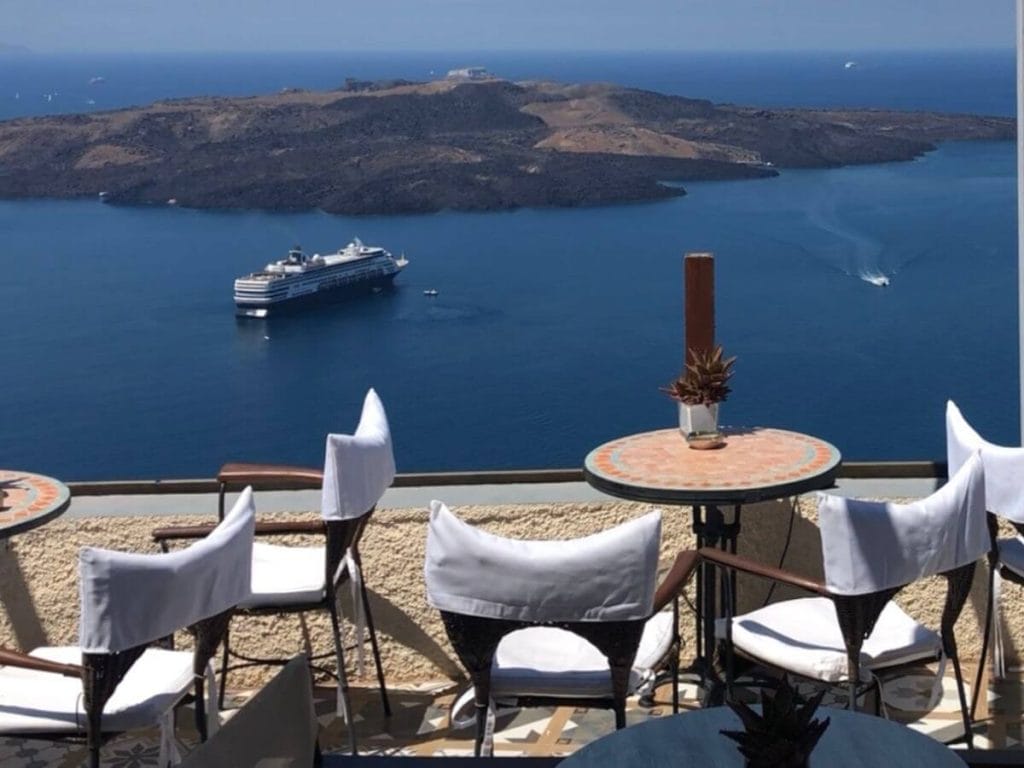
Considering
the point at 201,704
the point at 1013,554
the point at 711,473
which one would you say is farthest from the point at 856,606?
the point at 201,704

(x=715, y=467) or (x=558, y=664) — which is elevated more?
(x=715, y=467)

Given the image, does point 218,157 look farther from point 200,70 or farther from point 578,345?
point 578,345

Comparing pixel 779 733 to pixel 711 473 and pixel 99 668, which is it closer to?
pixel 99 668

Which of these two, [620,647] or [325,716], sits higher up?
[620,647]

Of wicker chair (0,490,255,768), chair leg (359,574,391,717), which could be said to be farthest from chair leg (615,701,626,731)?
chair leg (359,574,391,717)

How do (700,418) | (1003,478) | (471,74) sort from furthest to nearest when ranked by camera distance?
(471,74) < (700,418) < (1003,478)

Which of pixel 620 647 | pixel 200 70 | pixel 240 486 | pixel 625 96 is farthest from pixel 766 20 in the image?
pixel 620 647

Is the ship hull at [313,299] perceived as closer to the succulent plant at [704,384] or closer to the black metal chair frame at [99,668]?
the succulent plant at [704,384]
